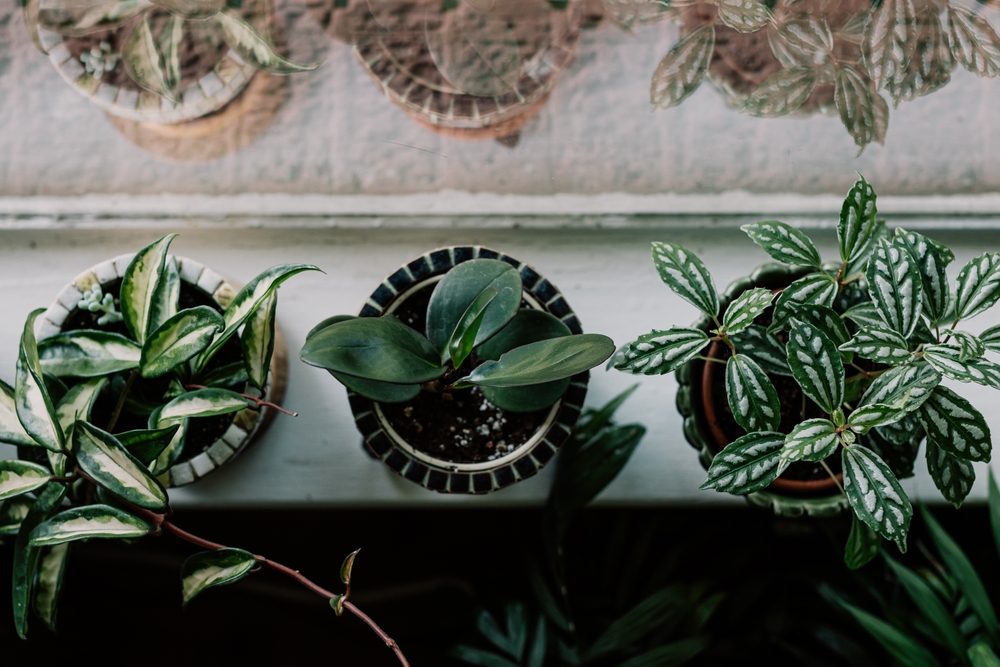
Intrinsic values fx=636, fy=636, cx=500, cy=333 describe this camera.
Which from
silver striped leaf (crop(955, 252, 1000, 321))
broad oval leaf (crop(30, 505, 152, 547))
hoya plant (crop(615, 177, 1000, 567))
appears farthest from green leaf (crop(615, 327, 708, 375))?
broad oval leaf (crop(30, 505, 152, 547))

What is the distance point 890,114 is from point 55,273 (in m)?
1.05

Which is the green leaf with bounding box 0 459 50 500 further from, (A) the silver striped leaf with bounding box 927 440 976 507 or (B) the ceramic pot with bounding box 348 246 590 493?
(A) the silver striped leaf with bounding box 927 440 976 507

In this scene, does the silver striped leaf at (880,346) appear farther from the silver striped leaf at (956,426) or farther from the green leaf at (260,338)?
the green leaf at (260,338)

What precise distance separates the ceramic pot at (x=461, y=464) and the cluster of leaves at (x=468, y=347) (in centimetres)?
5

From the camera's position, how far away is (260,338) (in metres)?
0.58

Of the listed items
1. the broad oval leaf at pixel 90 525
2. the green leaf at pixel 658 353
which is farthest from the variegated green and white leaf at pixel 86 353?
the green leaf at pixel 658 353

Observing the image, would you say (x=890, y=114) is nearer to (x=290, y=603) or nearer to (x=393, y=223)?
(x=393, y=223)

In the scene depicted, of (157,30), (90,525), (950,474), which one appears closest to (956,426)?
(950,474)

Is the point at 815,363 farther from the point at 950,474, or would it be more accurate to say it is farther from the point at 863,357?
the point at 950,474

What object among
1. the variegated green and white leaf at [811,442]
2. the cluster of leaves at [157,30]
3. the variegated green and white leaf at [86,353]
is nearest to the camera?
the variegated green and white leaf at [811,442]

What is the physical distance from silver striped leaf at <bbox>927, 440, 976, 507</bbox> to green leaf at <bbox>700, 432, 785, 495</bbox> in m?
0.15

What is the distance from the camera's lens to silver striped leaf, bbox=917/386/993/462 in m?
0.50

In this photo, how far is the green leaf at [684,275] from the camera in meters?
0.55

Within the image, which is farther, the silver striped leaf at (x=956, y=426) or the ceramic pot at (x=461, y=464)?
the ceramic pot at (x=461, y=464)
